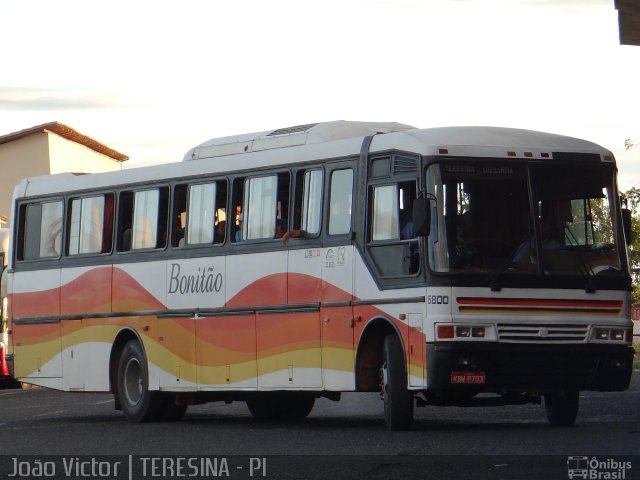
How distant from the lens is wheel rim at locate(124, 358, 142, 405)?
70.8 feet

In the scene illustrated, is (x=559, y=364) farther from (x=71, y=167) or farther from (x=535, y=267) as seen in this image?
(x=71, y=167)

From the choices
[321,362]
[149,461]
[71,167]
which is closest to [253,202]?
[321,362]

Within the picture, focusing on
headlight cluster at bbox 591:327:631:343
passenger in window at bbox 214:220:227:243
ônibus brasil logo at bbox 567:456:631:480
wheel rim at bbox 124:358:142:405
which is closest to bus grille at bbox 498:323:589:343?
headlight cluster at bbox 591:327:631:343

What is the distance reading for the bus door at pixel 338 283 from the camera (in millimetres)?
17719

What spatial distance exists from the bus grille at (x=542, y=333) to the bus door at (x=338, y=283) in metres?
1.96

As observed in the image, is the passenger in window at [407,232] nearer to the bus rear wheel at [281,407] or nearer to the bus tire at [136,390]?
the bus rear wheel at [281,407]

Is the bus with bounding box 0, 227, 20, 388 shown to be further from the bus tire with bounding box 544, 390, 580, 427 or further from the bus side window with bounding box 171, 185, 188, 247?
the bus tire with bounding box 544, 390, 580, 427

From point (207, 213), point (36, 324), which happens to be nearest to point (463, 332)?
point (207, 213)

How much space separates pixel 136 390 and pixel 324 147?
5.03m

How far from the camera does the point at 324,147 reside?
60.9ft

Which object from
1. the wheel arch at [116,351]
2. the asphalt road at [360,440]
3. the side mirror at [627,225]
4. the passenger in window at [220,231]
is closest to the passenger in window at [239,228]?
the passenger in window at [220,231]

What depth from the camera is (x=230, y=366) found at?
780 inches

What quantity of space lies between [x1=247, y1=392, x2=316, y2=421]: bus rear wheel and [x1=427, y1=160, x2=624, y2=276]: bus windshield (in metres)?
5.13

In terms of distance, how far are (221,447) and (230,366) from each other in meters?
4.29
